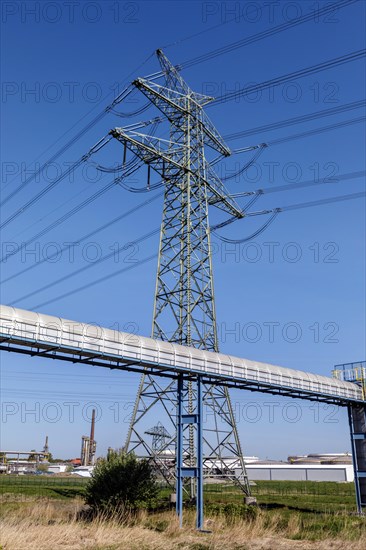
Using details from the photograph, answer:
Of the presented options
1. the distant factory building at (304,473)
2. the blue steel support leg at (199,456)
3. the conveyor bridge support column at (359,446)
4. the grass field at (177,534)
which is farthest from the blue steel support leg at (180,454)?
the distant factory building at (304,473)

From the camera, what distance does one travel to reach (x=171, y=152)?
34.6 metres

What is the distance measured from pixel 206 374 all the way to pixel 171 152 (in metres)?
17.2

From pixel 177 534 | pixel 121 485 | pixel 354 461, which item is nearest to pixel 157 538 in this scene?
pixel 177 534

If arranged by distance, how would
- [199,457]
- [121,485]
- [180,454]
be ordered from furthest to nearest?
[121,485] < [180,454] < [199,457]

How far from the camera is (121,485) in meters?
25.7

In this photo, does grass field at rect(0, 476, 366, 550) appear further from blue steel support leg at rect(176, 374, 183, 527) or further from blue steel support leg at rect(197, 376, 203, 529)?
blue steel support leg at rect(197, 376, 203, 529)

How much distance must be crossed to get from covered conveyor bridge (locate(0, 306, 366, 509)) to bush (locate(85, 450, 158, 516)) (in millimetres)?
5549

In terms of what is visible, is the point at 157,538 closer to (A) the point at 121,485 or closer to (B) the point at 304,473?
(A) the point at 121,485

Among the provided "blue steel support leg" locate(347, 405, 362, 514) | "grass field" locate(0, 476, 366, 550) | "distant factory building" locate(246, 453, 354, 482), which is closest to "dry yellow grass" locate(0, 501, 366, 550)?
"grass field" locate(0, 476, 366, 550)

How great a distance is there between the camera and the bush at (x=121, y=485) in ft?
82.6

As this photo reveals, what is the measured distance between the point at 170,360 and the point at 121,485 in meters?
7.76

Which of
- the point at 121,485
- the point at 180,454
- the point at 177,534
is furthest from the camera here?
the point at 121,485

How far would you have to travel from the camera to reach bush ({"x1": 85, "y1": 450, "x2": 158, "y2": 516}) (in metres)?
25.2

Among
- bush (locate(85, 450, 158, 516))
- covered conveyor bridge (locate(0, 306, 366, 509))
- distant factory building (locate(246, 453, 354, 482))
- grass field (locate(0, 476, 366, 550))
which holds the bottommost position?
distant factory building (locate(246, 453, 354, 482))
